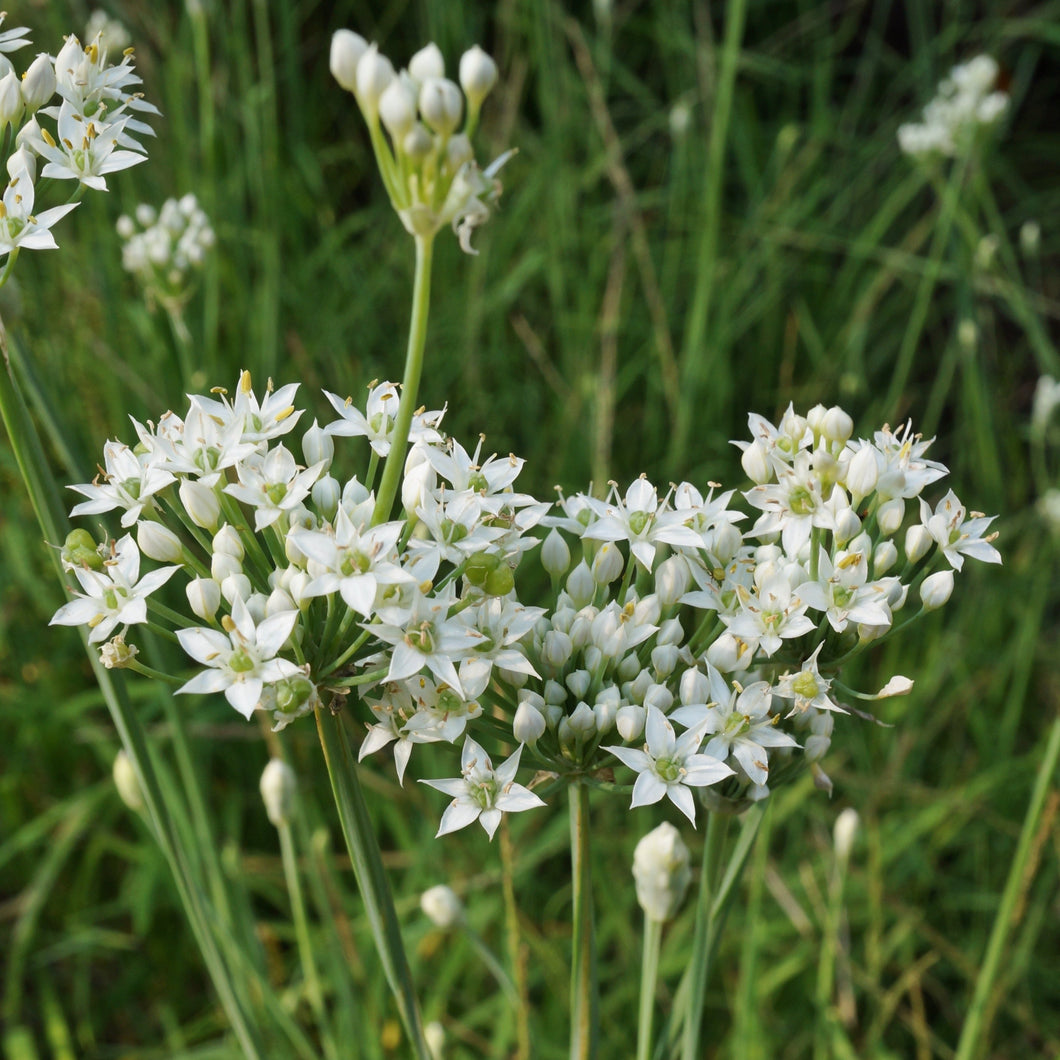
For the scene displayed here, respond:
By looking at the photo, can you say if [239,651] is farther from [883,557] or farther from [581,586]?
[883,557]

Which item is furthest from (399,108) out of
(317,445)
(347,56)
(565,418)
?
(565,418)

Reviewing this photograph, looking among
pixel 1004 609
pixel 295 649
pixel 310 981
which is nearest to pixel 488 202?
pixel 295 649

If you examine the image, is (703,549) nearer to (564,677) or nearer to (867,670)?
(564,677)

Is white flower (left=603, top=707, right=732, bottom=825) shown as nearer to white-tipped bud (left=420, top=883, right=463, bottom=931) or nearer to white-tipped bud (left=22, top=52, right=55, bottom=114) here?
white-tipped bud (left=420, top=883, right=463, bottom=931)

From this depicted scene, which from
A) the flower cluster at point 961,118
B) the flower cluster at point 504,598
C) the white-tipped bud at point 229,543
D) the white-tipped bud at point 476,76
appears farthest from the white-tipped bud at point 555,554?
the flower cluster at point 961,118

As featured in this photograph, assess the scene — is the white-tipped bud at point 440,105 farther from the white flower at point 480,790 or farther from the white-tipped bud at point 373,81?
the white flower at point 480,790

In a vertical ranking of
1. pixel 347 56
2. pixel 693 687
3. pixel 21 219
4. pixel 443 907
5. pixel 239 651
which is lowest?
pixel 443 907
